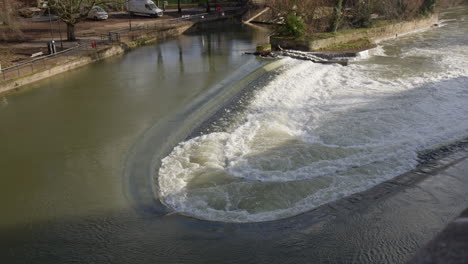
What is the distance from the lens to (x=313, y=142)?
12.0 m

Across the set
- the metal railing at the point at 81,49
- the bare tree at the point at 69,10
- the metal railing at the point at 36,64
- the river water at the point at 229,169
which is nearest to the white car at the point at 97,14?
the metal railing at the point at 81,49

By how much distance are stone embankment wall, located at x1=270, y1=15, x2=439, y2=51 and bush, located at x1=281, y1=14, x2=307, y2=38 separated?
2.94 feet

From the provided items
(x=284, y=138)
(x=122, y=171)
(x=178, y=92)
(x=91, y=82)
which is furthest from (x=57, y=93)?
(x=284, y=138)

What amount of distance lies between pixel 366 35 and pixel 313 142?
1868cm

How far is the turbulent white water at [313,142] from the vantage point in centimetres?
924

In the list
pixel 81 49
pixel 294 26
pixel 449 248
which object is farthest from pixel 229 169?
pixel 81 49

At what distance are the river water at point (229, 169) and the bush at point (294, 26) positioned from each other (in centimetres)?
657

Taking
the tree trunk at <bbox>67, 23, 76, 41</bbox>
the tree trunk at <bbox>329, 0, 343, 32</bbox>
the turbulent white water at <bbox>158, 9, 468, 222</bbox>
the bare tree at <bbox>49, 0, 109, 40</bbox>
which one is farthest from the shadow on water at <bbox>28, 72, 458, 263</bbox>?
the tree trunk at <bbox>67, 23, 76, 41</bbox>

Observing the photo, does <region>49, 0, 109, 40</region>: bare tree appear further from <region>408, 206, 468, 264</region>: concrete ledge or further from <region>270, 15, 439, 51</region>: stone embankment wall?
<region>408, 206, 468, 264</region>: concrete ledge

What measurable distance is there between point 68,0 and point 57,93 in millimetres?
9867

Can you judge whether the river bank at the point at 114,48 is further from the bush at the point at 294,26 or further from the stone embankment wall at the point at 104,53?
the bush at the point at 294,26

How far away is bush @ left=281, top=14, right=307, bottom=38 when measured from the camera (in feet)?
83.1

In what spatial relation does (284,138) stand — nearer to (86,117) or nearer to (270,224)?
(270,224)

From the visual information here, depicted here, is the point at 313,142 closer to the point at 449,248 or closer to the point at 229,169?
the point at 229,169
